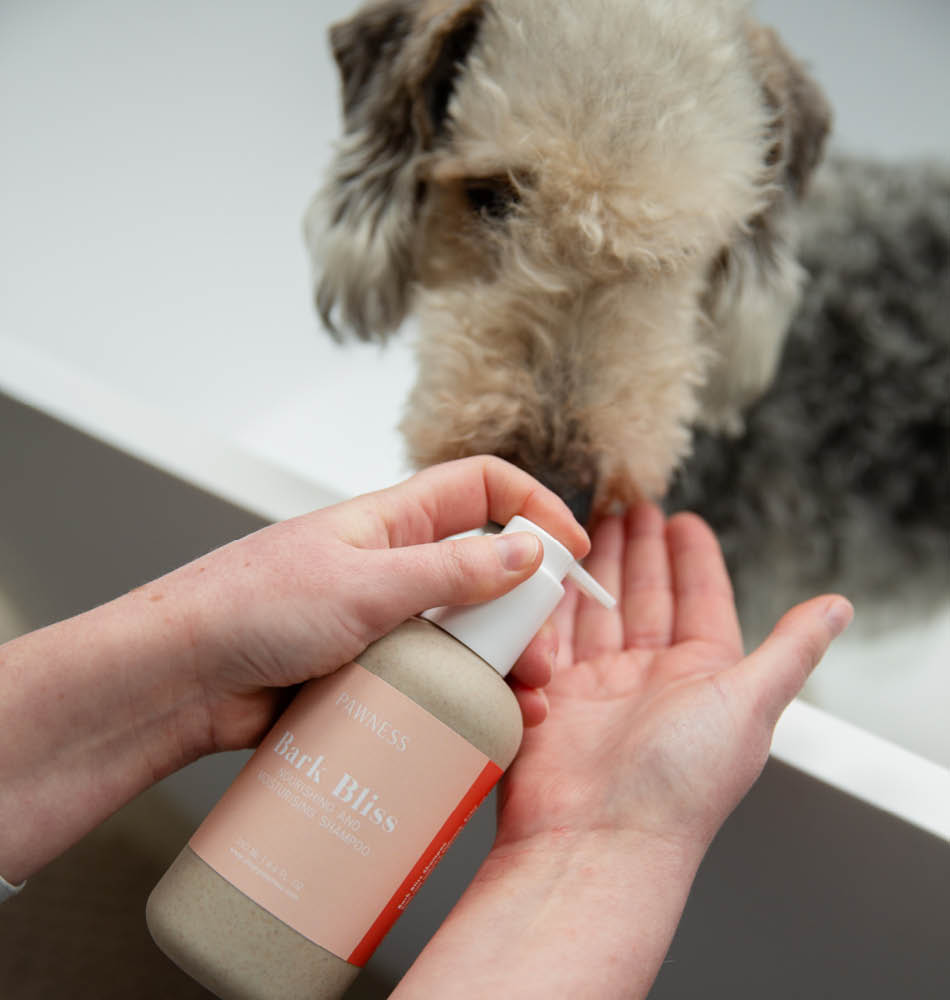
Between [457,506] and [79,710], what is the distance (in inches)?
10.7

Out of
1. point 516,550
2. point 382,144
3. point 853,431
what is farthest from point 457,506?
point 853,431

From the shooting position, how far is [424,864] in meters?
0.47

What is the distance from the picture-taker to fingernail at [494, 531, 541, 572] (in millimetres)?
480

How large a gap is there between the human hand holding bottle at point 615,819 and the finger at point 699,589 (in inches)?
1.7

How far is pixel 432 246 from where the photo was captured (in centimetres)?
95

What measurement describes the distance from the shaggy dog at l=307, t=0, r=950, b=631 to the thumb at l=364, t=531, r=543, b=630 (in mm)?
265

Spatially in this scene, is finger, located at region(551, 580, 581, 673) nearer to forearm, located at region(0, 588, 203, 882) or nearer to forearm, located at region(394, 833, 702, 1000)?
forearm, located at region(394, 833, 702, 1000)

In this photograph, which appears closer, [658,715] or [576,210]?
[658,715]

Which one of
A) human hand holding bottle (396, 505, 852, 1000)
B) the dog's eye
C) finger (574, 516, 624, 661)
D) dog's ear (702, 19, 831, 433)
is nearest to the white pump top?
human hand holding bottle (396, 505, 852, 1000)

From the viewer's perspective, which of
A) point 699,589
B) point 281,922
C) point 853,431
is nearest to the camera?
point 281,922

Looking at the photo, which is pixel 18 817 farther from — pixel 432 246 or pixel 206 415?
pixel 206 415

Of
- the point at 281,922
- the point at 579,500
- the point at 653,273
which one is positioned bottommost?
the point at 281,922

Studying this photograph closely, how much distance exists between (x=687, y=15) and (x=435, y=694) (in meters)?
0.71

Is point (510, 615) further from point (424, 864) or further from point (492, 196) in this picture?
point (492, 196)
